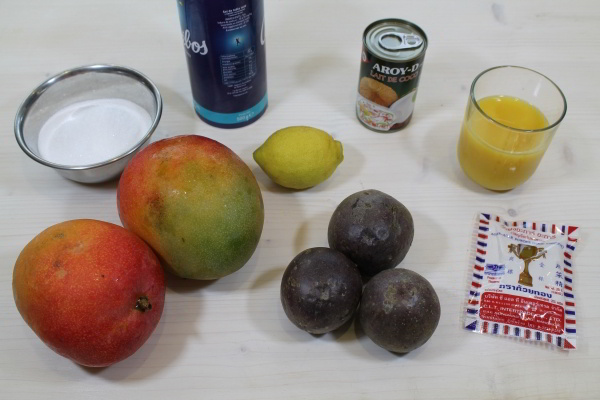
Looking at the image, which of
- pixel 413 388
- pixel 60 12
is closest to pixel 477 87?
pixel 413 388

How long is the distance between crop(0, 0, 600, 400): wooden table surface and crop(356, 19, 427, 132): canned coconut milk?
6 cm

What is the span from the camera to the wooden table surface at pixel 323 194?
0.70 meters

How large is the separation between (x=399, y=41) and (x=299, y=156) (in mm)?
250

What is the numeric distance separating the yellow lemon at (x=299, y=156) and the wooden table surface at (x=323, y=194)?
0.06m

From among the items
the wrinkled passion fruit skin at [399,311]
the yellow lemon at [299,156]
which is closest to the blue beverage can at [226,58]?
the yellow lemon at [299,156]

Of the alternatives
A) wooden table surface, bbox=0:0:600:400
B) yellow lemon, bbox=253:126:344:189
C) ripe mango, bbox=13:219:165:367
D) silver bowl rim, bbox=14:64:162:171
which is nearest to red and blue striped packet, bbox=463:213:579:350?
wooden table surface, bbox=0:0:600:400

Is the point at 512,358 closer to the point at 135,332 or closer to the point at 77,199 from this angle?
the point at 135,332

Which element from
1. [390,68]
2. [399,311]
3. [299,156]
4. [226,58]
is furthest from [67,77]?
[399,311]

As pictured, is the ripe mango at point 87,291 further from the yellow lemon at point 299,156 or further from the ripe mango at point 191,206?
the yellow lemon at point 299,156

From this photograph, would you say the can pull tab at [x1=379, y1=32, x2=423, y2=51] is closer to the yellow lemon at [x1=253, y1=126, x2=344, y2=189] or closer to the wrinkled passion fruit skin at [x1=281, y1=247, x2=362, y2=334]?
the yellow lemon at [x1=253, y1=126, x2=344, y2=189]

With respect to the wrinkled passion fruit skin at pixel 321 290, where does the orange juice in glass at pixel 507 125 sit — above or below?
above

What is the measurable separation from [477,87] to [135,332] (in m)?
0.63

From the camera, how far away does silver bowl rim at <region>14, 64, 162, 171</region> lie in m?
0.82

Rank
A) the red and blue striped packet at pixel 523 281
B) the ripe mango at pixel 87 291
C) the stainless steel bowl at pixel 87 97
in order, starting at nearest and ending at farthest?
the ripe mango at pixel 87 291 < the red and blue striped packet at pixel 523 281 < the stainless steel bowl at pixel 87 97
